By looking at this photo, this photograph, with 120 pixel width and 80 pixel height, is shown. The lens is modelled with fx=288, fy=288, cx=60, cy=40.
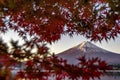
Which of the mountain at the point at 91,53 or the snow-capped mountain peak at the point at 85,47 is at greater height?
the snow-capped mountain peak at the point at 85,47

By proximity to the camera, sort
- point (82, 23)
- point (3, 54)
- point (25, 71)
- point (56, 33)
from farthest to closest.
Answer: point (56, 33), point (82, 23), point (25, 71), point (3, 54)

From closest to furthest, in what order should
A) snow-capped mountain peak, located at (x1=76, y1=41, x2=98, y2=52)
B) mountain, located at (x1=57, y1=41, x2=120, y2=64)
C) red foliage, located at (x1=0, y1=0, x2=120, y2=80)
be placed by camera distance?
red foliage, located at (x1=0, y1=0, x2=120, y2=80), mountain, located at (x1=57, y1=41, x2=120, y2=64), snow-capped mountain peak, located at (x1=76, y1=41, x2=98, y2=52)

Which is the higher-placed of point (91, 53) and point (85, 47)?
point (85, 47)

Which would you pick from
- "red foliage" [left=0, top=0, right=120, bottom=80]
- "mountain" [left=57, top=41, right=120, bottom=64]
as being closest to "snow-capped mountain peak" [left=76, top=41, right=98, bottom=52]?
"mountain" [left=57, top=41, right=120, bottom=64]

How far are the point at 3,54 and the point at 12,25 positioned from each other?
12.1 ft

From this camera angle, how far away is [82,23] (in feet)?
16.6

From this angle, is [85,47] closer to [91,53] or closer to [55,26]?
[91,53]

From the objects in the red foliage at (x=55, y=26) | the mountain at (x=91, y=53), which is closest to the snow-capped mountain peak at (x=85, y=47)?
the mountain at (x=91, y=53)

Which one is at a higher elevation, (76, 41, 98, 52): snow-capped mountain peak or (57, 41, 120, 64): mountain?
(76, 41, 98, 52): snow-capped mountain peak

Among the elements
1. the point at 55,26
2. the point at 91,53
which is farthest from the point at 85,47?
the point at 55,26

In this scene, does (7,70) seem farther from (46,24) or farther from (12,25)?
(12,25)

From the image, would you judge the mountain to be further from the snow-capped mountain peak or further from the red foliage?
the red foliage

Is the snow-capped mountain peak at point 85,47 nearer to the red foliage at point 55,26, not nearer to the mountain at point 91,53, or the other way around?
the mountain at point 91,53

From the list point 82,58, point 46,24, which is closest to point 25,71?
point 82,58
